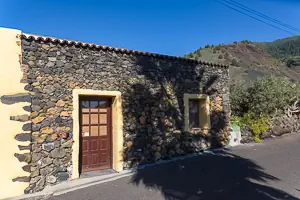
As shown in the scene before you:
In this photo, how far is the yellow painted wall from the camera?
232 inches

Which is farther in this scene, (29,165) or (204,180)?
(204,180)

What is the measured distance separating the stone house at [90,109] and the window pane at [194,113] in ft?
0.12

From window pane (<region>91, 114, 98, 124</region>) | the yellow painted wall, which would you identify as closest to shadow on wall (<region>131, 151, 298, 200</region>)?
window pane (<region>91, 114, 98, 124</region>)

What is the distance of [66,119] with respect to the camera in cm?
680

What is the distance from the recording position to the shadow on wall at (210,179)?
18.6ft

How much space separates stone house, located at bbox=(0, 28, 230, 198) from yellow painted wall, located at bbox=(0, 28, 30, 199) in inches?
0.8

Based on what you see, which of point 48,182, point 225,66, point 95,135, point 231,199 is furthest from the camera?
point 225,66

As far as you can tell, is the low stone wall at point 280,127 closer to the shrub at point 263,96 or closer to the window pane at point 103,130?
the shrub at point 263,96

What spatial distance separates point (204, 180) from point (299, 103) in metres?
11.2

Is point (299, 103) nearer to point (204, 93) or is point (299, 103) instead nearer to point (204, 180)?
point (204, 93)

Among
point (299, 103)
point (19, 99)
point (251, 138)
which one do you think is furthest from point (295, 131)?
point (19, 99)

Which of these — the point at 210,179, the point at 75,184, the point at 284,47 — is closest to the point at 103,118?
the point at 75,184

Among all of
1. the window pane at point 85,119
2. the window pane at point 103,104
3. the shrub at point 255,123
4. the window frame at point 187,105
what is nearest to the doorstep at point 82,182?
the window pane at point 85,119

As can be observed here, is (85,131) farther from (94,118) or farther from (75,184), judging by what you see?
(75,184)
